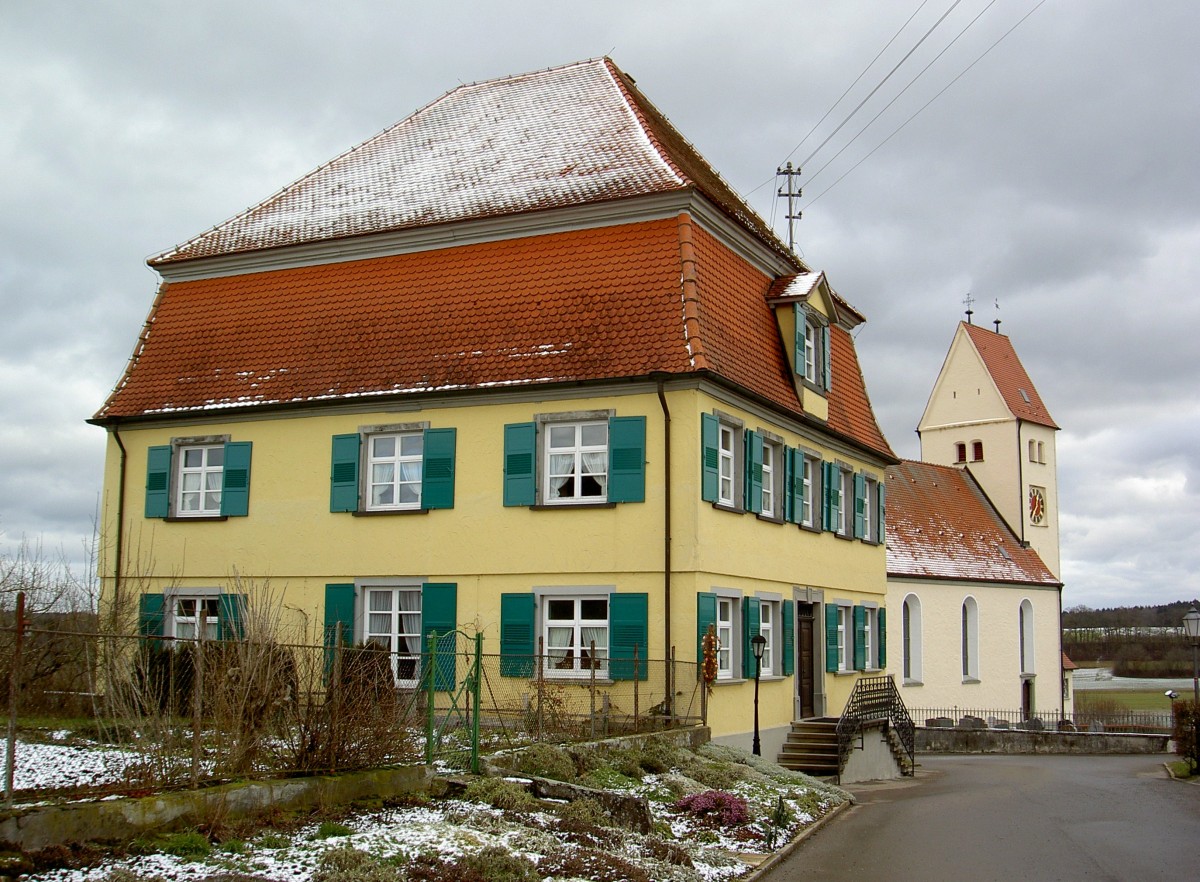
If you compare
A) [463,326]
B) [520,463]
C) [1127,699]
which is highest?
[463,326]

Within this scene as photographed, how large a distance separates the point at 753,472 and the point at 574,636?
4497 millimetres

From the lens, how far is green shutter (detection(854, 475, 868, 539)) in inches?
1181

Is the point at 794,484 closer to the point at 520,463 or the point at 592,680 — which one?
the point at 520,463

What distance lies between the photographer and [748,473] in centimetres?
2316

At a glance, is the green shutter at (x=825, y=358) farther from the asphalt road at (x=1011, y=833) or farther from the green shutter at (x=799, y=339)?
the asphalt road at (x=1011, y=833)

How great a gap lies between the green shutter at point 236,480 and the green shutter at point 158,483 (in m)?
1.29

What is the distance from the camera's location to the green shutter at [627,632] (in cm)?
2083

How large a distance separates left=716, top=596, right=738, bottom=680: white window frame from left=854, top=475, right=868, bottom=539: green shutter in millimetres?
8128

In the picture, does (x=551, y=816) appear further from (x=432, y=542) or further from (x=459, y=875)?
(x=432, y=542)

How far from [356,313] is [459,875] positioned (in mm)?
15762

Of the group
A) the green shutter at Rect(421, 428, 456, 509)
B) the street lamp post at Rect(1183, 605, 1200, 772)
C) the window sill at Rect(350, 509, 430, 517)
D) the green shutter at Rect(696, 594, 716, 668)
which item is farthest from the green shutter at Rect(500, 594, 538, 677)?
the street lamp post at Rect(1183, 605, 1200, 772)

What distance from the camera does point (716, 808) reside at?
15.4 metres

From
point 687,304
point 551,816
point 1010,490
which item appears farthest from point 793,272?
point 1010,490

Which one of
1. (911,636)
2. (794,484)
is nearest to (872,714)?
(794,484)
